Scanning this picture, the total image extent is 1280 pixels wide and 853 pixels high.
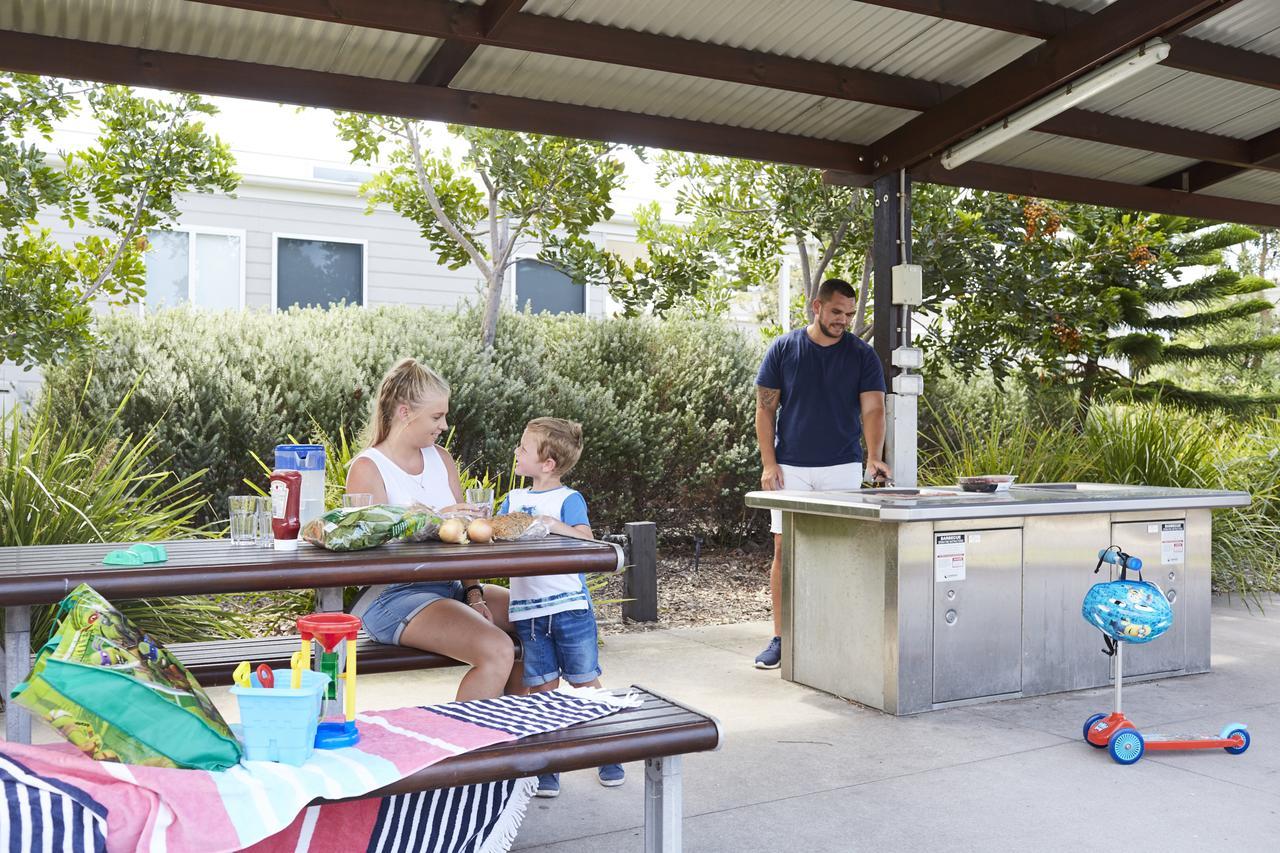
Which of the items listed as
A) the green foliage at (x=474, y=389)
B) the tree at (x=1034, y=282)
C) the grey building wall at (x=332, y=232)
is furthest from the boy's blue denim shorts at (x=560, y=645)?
the grey building wall at (x=332, y=232)

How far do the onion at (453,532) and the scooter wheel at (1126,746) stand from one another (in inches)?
108

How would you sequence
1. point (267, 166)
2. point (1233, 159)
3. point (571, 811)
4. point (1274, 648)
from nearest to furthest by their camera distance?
point (571, 811) < point (1274, 648) < point (1233, 159) < point (267, 166)

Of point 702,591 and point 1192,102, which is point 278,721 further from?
point 1192,102

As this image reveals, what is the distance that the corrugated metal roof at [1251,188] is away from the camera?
8.39m

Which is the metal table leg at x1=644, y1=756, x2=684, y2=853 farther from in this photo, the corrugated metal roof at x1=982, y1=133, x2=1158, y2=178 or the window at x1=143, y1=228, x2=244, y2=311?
the window at x1=143, y1=228, x2=244, y2=311

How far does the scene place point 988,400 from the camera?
1134 cm

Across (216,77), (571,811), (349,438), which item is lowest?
(571,811)

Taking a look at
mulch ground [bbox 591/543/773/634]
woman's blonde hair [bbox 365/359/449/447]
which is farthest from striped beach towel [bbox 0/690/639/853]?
mulch ground [bbox 591/543/773/634]

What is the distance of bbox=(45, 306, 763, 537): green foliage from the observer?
7.70 metres

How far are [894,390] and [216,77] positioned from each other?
4.06 m

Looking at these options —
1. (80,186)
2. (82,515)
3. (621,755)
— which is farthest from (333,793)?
(80,186)

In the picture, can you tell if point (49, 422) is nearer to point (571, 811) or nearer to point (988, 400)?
point (571, 811)

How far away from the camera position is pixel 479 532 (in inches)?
134

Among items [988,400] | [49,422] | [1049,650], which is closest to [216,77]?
[49,422]
